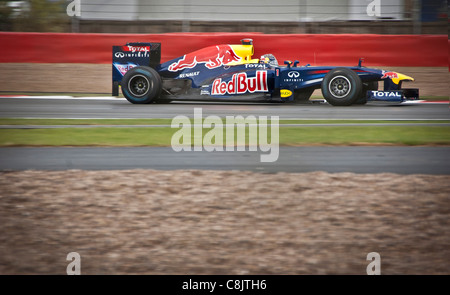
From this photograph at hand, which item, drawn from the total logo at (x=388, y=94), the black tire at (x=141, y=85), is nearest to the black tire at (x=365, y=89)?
the total logo at (x=388, y=94)

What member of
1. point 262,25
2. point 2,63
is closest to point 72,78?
point 2,63

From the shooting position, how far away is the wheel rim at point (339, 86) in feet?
39.1

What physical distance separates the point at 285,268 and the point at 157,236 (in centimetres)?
105

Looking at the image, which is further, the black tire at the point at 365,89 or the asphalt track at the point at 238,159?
the black tire at the point at 365,89

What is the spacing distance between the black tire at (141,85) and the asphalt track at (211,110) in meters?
0.21

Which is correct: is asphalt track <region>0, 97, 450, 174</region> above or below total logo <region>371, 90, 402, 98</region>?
below

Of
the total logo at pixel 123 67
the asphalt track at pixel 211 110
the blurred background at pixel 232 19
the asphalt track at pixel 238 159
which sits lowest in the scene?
the asphalt track at pixel 238 159

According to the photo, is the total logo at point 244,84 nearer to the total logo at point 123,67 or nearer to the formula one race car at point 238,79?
the formula one race car at point 238,79

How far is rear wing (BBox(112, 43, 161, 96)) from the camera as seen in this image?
512 inches

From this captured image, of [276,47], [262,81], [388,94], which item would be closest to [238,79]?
[262,81]

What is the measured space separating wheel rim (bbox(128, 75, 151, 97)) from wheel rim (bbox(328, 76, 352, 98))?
3.74 m

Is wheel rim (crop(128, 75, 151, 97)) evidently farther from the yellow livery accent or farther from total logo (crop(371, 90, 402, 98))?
total logo (crop(371, 90, 402, 98))

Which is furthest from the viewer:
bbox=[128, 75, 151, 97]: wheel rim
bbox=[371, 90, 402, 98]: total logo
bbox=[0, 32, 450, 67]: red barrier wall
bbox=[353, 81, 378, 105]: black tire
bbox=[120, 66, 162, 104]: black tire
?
bbox=[0, 32, 450, 67]: red barrier wall

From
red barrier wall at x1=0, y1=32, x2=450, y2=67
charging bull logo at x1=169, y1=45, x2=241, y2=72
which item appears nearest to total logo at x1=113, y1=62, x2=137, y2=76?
charging bull logo at x1=169, y1=45, x2=241, y2=72
